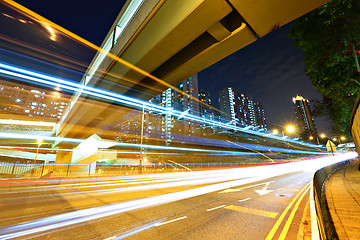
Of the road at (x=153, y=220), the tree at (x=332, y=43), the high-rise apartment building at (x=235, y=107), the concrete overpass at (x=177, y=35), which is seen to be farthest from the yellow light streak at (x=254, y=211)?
the high-rise apartment building at (x=235, y=107)

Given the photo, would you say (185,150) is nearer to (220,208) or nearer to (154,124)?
(220,208)

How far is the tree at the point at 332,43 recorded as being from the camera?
11008 mm

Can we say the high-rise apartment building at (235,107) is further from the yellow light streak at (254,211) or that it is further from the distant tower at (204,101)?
the yellow light streak at (254,211)

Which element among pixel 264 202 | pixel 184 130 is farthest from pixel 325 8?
pixel 184 130

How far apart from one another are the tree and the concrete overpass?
10.00m

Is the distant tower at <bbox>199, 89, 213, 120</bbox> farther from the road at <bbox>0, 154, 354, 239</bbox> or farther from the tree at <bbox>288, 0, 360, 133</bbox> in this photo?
the road at <bbox>0, 154, 354, 239</bbox>

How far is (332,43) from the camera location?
42.3 feet

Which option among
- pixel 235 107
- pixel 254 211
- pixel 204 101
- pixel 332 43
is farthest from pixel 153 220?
pixel 235 107

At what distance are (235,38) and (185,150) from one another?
4973cm

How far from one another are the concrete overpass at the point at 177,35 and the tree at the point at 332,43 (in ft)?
32.8

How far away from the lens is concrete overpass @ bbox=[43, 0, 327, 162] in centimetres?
434

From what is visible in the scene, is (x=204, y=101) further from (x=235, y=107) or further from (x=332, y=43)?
(x=332, y=43)

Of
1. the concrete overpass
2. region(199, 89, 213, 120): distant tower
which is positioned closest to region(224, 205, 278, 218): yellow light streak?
the concrete overpass

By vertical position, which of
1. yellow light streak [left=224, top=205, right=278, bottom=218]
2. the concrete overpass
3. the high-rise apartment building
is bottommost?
yellow light streak [left=224, top=205, right=278, bottom=218]
